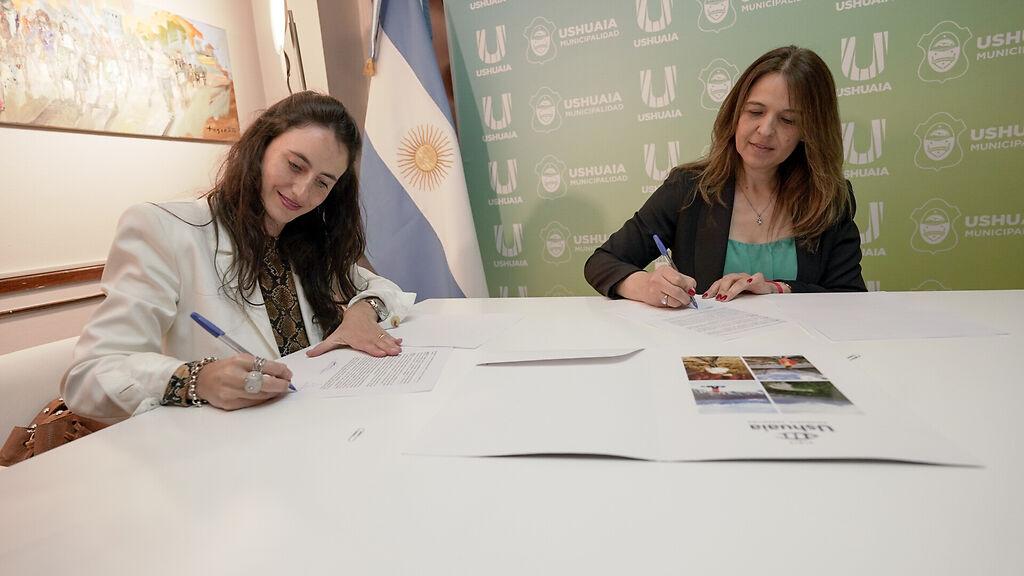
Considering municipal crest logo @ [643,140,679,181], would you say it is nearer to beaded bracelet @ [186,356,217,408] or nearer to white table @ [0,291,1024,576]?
white table @ [0,291,1024,576]

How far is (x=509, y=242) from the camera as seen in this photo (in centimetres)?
273

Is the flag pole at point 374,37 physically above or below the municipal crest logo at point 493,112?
above

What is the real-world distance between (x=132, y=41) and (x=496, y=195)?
165 cm

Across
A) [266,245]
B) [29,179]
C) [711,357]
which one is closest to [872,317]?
[711,357]

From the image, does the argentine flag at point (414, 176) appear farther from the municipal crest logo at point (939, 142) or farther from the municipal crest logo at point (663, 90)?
the municipal crest logo at point (939, 142)

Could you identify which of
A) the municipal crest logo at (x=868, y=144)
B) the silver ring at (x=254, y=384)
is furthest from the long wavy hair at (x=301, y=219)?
the municipal crest logo at (x=868, y=144)

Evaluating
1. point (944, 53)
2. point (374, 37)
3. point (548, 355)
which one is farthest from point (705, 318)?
point (374, 37)

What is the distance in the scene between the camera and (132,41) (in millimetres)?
2143

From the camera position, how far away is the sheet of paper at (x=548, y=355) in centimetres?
87

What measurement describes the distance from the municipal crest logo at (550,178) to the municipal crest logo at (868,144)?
118 centimetres

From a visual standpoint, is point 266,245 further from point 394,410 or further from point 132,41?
point 132,41

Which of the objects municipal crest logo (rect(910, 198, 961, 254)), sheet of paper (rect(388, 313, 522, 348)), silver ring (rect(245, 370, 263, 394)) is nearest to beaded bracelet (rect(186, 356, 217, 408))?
silver ring (rect(245, 370, 263, 394))

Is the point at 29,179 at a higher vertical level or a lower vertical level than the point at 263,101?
lower

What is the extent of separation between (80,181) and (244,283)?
141cm
